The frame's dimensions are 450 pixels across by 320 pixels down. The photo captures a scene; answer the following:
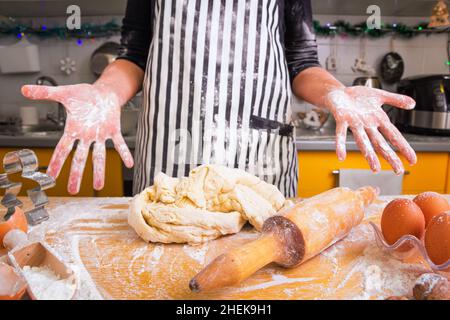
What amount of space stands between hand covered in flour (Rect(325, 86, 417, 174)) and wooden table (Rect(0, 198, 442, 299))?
0.52 ft

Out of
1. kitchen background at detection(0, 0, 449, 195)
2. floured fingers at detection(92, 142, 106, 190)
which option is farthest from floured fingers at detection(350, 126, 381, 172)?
kitchen background at detection(0, 0, 449, 195)

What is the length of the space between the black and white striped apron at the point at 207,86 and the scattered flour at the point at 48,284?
1.57ft

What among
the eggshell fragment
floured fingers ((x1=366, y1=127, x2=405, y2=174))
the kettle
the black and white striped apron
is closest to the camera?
the eggshell fragment

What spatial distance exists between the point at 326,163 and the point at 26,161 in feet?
4.21

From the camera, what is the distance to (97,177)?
2.31 ft

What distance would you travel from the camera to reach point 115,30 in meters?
2.23

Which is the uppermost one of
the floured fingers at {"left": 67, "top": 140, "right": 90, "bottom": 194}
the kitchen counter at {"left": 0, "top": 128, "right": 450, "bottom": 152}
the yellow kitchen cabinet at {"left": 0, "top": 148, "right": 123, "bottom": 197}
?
the floured fingers at {"left": 67, "top": 140, "right": 90, "bottom": 194}

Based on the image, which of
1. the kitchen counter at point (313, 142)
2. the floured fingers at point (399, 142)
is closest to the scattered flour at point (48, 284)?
the floured fingers at point (399, 142)

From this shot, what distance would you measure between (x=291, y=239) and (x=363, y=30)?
1.97 metres

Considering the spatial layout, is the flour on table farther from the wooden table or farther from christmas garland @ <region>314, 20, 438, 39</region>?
christmas garland @ <region>314, 20, 438, 39</region>

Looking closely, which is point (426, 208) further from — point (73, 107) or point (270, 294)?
point (73, 107)

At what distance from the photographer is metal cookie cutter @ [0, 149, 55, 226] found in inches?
30.0

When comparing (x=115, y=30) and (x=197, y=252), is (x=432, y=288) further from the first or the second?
(x=115, y=30)
